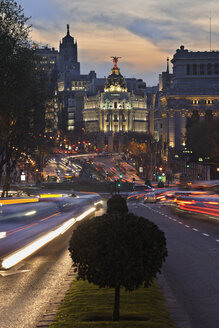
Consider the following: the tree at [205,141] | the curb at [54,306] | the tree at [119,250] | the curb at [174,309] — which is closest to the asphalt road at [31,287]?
the curb at [54,306]

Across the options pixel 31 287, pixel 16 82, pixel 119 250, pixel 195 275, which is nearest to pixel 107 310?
pixel 119 250

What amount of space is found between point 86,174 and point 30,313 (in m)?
124

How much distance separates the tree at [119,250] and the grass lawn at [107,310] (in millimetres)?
628

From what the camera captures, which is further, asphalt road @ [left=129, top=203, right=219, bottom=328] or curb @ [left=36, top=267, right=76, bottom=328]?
asphalt road @ [left=129, top=203, right=219, bottom=328]

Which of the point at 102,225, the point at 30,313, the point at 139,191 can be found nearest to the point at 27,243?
the point at 30,313

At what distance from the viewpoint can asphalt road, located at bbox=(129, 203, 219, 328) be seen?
13461mm

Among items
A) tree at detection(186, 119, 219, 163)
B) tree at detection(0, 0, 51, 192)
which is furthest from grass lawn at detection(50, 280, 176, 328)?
tree at detection(186, 119, 219, 163)

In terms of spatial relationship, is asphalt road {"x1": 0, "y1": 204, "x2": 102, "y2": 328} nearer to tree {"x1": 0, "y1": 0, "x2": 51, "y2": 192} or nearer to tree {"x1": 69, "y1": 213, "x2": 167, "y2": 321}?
tree {"x1": 69, "y1": 213, "x2": 167, "y2": 321}

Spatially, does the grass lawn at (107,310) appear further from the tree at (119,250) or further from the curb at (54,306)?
the tree at (119,250)

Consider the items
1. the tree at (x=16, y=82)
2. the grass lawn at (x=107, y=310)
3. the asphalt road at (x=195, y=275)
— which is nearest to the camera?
the grass lawn at (x=107, y=310)

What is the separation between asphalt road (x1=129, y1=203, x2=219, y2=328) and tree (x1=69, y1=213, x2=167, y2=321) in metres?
2.23

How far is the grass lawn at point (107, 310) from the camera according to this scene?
34.9 feet

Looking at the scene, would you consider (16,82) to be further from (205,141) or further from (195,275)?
(205,141)

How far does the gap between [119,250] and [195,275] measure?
30.3 feet
